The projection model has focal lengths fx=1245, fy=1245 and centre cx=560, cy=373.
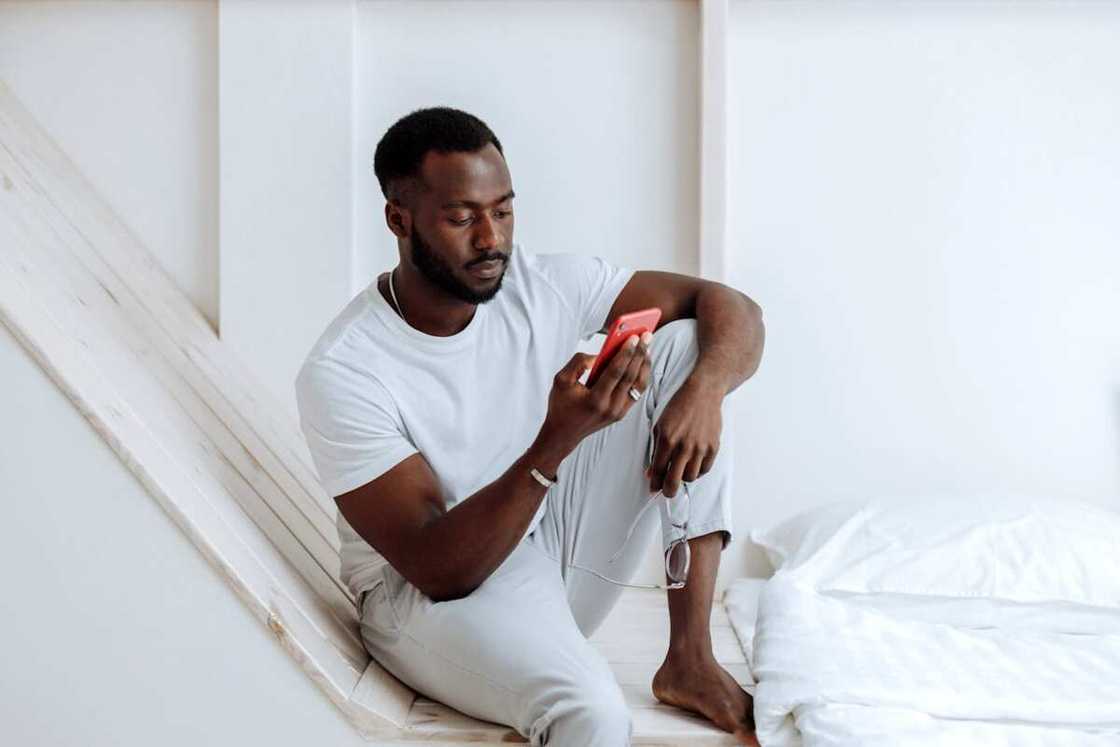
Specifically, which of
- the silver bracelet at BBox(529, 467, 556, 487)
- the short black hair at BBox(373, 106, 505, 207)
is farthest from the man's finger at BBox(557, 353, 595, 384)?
the short black hair at BBox(373, 106, 505, 207)

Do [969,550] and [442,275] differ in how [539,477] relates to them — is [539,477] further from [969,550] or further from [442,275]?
[969,550]

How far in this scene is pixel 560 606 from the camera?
171 centimetres

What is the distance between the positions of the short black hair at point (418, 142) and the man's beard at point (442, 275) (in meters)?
0.08

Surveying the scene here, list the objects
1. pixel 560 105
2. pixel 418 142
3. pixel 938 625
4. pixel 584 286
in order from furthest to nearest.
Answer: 1. pixel 560 105
2. pixel 938 625
3. pixel 584 286
4. pixel 418 142

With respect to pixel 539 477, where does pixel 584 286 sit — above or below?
above

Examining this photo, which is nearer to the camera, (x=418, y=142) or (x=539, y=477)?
(x=539, y=477)

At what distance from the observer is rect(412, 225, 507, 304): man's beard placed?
1771mm

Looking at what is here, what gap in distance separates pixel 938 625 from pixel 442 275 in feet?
3.45

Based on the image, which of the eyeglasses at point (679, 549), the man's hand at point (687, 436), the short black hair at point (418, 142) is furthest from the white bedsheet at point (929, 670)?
the short black hair at point (418, 142)

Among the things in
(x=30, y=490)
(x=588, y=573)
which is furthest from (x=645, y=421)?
(x=30, y=490)

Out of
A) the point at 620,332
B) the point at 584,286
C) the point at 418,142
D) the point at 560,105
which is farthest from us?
the point at 560,105

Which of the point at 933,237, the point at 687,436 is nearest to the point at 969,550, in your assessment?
the point at 933,237

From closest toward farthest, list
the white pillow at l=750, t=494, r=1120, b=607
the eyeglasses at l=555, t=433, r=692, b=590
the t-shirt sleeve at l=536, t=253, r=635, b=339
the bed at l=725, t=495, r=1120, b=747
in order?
the bed at l=725, t=495, r=1120, b=747 < the eyeglasses at l=555, t=433, r=692, b=590 < the t-shirt sleeve at l=536, t=253, r=635, b=339 < the white pillow at l=750, t=494, r=1120, b=607

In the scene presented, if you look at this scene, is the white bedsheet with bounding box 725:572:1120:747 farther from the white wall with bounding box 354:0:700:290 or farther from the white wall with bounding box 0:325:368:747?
the white wall with bounding box 354:0:700:290
